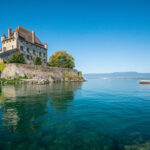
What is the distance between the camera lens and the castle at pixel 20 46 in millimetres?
47219

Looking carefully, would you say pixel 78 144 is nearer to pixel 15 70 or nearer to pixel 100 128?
pixel 100 128

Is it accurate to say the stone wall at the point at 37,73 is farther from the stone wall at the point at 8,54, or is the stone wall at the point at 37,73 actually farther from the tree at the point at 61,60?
the stone wall at the point at 8,54

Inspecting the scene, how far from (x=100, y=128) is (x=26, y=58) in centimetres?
5488

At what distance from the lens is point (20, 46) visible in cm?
4903

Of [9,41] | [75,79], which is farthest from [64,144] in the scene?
[9,41]

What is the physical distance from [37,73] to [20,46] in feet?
53.6

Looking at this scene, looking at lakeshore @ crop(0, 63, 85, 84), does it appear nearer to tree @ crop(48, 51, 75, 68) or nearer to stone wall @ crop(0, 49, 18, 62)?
stone wall @ crop(0, 49, 18, 62)

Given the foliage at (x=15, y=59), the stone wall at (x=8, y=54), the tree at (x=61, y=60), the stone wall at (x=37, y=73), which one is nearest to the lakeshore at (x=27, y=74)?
the stone wall at (x=37, y=73)

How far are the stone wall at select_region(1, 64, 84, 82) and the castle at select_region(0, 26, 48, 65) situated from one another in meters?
8.83

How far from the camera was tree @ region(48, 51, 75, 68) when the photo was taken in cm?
6322

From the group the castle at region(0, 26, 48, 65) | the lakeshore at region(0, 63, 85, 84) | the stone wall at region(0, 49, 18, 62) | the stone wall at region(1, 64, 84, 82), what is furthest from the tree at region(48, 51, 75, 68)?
the stone wall at region(0, 49, 18, 62)

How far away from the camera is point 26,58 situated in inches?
2080

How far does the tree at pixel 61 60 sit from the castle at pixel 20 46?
799 centimetres

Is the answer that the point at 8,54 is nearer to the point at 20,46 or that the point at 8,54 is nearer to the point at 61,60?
the point at 20,46
